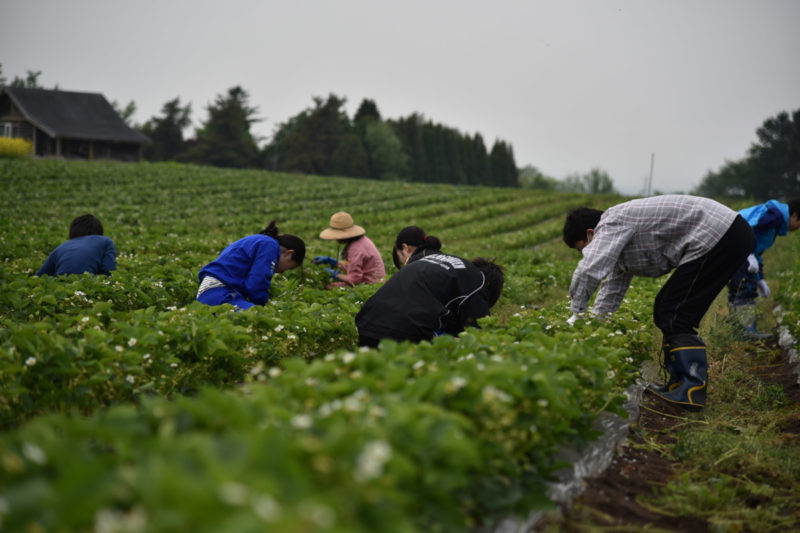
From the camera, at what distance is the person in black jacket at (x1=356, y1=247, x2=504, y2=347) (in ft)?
13.5

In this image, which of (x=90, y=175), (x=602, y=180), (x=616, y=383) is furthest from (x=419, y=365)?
(x=602, y=180)

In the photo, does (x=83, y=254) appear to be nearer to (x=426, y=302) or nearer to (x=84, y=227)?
(x=84, y=227)

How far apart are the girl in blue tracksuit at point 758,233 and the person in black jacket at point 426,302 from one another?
4.07 m

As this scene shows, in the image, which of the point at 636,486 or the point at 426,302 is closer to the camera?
the point at 636,486

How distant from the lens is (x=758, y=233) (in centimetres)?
705

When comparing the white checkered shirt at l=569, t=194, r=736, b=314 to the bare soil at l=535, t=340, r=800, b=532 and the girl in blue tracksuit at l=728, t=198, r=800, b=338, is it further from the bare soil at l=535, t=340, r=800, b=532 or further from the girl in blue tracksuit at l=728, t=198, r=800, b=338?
the girl in blue tracksuit at l=728, t=198, r=800, b=338

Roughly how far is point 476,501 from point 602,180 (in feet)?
197

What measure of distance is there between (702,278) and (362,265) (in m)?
4.26

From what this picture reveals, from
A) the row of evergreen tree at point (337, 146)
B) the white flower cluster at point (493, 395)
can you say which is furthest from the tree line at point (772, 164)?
the white flower cluster at point (493, 395)

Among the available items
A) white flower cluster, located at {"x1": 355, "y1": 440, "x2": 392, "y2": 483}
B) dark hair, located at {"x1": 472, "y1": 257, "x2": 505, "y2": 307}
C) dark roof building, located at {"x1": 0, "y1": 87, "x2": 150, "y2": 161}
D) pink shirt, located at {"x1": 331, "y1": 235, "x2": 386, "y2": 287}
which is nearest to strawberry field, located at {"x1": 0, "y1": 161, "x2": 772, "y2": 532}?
white flower cluster, located at {"x1": 355, "y1": 440, "x2": 392, "y2": 483}

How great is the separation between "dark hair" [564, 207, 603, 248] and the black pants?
70 centimetres

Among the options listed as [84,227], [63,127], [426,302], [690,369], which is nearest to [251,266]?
[426,302]

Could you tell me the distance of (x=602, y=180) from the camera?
5794cm

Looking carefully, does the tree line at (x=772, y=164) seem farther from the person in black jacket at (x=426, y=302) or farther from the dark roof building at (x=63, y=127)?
the person in black jacket at (x=426, y=302)
